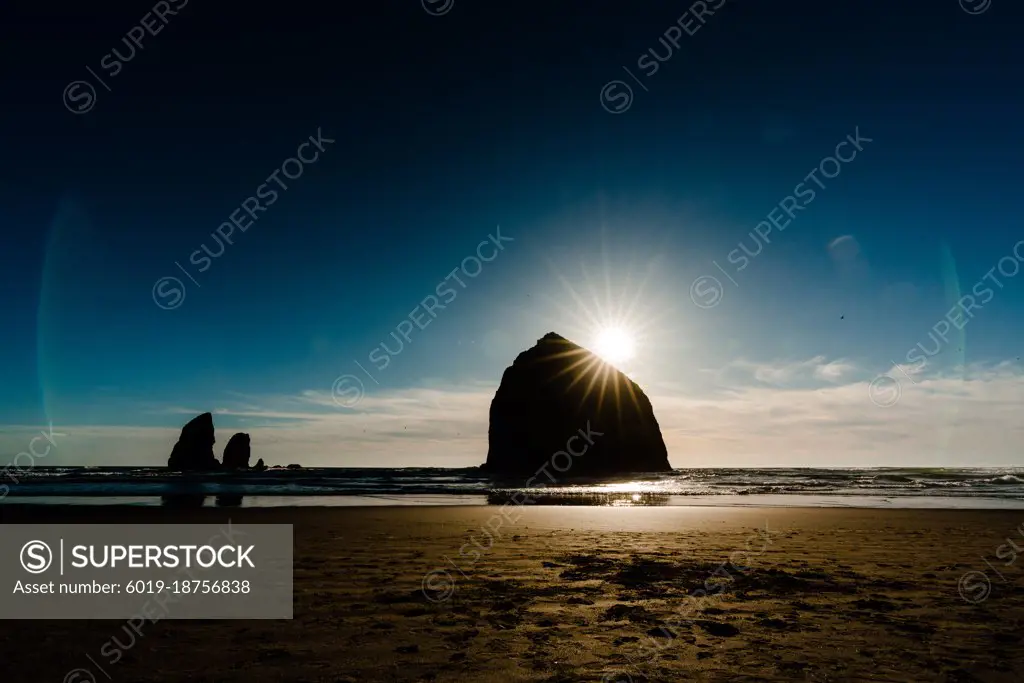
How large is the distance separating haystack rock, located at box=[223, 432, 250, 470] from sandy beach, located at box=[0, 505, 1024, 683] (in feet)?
391

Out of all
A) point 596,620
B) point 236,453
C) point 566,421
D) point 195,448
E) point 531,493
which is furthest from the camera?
point 236,453

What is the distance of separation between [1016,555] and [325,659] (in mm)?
16660

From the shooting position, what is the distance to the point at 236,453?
4825 inches

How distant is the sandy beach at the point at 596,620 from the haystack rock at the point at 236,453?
119 metres

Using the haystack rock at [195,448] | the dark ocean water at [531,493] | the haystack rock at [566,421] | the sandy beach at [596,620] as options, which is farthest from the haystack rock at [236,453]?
the sandy beach at [596,620]

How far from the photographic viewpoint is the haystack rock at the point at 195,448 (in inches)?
4564

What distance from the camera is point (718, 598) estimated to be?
962 centimetres

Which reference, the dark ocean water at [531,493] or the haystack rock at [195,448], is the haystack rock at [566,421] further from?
the haystack rock at [195,448]

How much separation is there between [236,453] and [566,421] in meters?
70.7

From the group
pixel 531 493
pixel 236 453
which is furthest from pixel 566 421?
pixel 236 453

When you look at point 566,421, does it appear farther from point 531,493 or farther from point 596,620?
point 596,620

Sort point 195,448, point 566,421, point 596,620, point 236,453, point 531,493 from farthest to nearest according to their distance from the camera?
point 236,453, point 195,448, point 566,421, point 531,493, point 596,620

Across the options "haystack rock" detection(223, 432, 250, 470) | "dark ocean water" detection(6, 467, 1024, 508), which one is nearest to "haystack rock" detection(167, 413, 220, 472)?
"haystack rock" detection(223, 432, 250, 470)

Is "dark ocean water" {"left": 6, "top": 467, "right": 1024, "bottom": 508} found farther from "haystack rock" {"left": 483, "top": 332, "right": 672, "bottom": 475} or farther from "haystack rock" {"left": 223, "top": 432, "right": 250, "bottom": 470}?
"haystack rock" {"left": 223, "top": 432, "right": 250, "bottom": 470}
